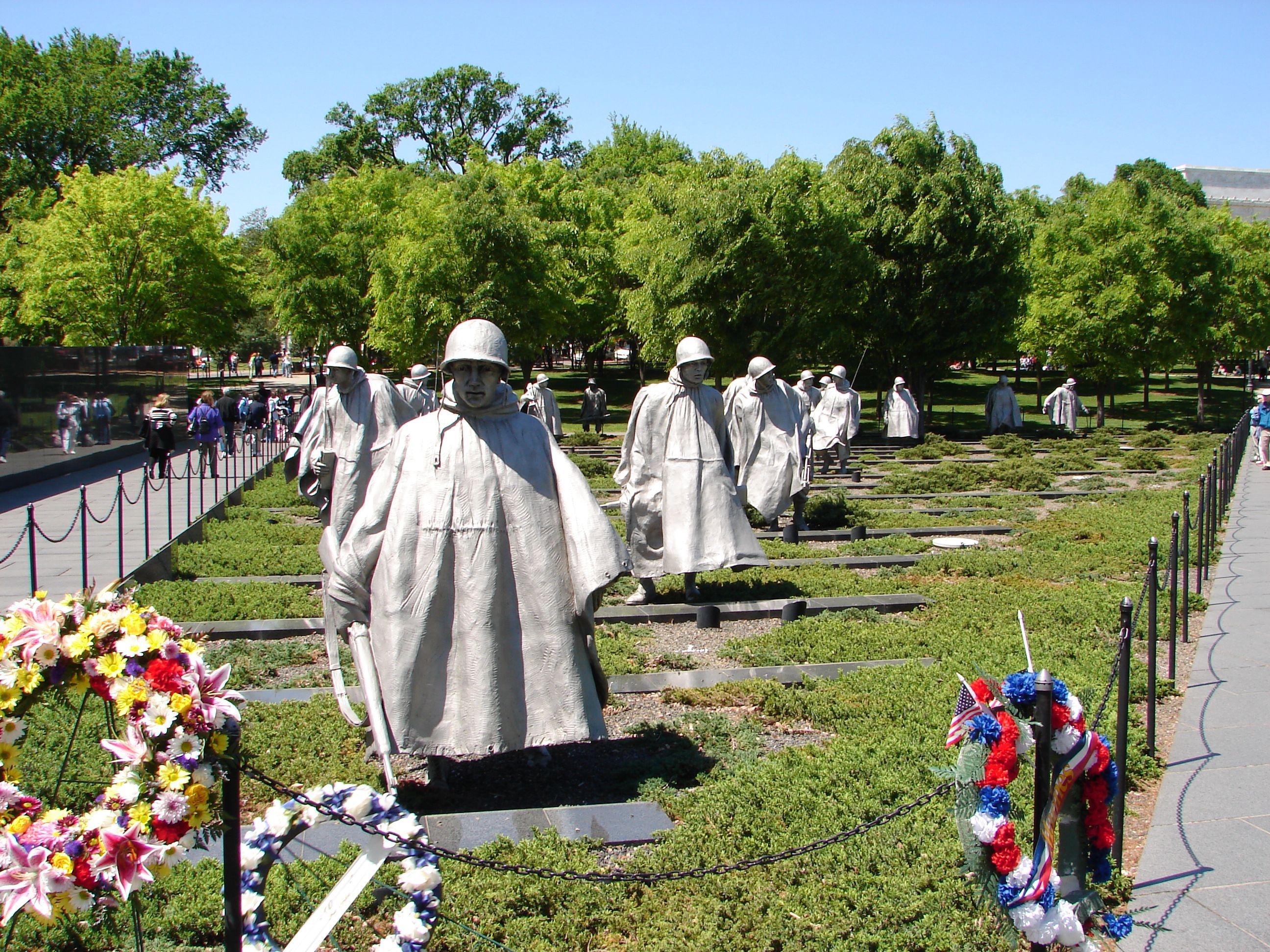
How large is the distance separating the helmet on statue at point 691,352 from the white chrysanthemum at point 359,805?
6.10m

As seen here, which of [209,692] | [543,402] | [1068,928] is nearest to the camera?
[209,692]

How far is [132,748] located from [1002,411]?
29.6 metres

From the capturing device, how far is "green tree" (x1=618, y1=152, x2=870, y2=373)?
29.3m

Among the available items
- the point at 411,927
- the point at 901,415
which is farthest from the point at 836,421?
the point at 411,927

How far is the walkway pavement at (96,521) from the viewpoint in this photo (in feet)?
34.6

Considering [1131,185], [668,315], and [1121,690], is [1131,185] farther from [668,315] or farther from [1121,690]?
[1121,690]

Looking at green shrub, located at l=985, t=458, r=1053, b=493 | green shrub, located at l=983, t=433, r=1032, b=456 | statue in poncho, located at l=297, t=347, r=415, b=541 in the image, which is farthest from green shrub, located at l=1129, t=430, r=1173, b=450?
statue in poncho, located at l=297, t=347, r=415, b=541

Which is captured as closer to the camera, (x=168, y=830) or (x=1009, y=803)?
(x=168, y=830)

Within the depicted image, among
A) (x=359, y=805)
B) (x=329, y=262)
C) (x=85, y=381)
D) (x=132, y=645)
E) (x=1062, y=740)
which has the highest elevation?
(x=329, y=262)

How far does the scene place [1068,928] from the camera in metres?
3.53

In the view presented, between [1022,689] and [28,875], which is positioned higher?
[1022,689]

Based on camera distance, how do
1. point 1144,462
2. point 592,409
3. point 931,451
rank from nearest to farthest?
point 1144,462 → point 931,451 → point 592,409

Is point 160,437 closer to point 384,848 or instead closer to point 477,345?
point 477,345

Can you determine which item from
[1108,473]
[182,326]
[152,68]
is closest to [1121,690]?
[1108,473]
